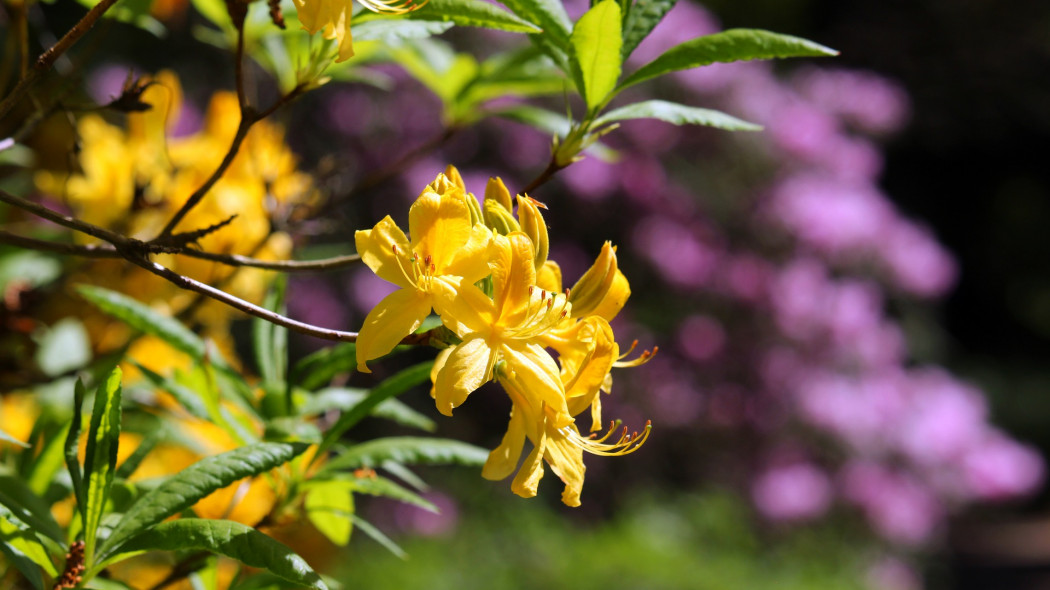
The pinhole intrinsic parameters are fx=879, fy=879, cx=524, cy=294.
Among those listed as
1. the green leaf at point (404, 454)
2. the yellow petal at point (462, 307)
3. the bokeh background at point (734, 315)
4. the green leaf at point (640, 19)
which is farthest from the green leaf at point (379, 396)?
the bokeh background at point (734, 315)

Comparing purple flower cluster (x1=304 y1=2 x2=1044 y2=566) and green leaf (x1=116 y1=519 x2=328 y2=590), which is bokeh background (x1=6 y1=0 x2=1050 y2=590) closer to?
purple flower cluster (x1=304 y1=2 x2=1044 y2=566)

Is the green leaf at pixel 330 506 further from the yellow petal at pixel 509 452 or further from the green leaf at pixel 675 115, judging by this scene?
the green leaf at pixel 675 115

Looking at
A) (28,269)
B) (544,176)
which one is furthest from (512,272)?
(28,269)

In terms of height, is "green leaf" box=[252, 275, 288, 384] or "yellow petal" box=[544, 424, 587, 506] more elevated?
"yellow petal" box=[544, 424, 587, 506]

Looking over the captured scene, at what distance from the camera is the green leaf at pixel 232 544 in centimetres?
44

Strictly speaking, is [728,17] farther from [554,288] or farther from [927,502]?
[554,288]

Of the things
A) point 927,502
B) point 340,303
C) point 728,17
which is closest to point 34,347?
point 340,303

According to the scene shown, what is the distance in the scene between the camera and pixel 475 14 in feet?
1.73

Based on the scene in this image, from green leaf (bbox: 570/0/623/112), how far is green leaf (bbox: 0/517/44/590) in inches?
16.2

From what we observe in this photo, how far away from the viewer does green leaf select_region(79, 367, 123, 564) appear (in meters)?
0.47

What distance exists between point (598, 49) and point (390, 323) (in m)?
0.22

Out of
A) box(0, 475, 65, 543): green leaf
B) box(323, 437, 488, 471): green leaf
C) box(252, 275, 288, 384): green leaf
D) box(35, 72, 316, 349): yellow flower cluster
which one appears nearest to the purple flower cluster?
box(35, 72, 316, 349): yellow flower cluster

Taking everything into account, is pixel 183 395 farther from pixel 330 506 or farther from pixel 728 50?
pixel 728 50

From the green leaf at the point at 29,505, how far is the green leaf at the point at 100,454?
0.10 ft
